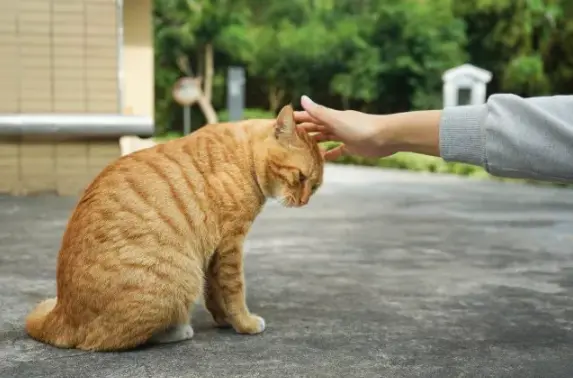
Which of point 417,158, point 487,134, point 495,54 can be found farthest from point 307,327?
point 495,54

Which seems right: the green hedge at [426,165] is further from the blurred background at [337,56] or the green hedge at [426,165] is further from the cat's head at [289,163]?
the cat's head at [289,163]

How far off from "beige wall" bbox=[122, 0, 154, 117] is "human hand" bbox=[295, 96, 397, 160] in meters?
6.12

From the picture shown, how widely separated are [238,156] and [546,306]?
1147 millimetres

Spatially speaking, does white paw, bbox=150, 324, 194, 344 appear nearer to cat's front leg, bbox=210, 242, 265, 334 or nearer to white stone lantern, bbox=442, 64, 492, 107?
cat's front leg, bbox=210, 242, 265, 334

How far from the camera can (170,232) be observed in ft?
5.62

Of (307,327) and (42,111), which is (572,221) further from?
(42,111)

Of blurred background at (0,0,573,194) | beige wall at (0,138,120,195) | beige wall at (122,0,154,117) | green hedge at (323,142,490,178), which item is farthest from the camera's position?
blurred background at (0,0,573,194)

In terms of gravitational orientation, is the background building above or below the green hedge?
above

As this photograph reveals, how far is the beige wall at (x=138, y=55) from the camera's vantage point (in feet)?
25.8

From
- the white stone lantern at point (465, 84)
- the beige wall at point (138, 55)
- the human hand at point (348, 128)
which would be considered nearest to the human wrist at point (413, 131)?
the human hand at point (348, 128)

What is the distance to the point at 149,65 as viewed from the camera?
26.6 ft

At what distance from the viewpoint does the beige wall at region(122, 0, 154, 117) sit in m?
7.88

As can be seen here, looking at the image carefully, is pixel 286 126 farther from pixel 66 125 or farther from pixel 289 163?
pixel 66 125

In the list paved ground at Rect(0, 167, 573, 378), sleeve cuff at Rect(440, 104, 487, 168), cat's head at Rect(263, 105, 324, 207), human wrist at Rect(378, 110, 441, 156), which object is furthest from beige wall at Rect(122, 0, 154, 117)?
sleeve cuff at Rect(440, 104, 487, 168)
